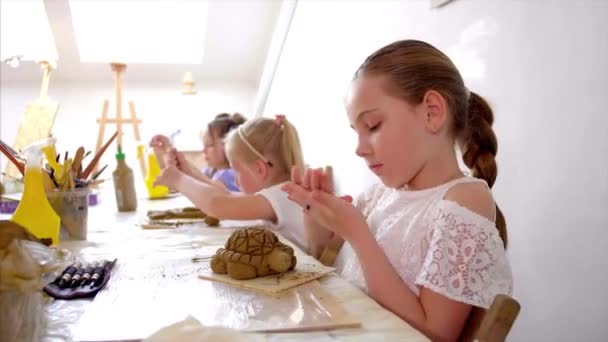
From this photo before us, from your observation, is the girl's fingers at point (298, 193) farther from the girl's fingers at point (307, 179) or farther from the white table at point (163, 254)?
the white table at point (163, 254)

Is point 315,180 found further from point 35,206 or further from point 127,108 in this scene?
point 127,108

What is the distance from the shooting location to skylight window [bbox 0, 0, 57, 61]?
2869 mm

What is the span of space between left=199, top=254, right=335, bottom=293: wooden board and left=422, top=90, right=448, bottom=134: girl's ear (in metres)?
0.27

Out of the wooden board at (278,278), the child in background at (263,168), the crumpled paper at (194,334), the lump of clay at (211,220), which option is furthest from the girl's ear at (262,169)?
the crumpled paper at (194,334)

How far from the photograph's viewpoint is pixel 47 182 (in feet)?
3.84

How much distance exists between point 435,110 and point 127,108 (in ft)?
11.2

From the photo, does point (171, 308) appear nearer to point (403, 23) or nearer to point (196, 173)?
point (403, 23)

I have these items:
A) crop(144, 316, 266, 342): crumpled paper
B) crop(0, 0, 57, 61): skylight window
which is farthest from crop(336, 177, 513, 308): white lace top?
crop(0, 0, 57, 61): skylight window

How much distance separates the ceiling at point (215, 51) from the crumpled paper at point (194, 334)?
297cm

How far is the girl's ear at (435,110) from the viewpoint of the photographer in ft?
2.72

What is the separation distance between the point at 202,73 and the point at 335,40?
1940 mm

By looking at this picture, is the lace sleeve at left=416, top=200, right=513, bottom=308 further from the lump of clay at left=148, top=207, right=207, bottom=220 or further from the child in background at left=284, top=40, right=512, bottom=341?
the lump of clay at left=148, top=207, right=207, bottom=220

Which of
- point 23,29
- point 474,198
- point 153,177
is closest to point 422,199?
point 474,198

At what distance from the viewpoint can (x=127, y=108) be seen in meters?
3.88
